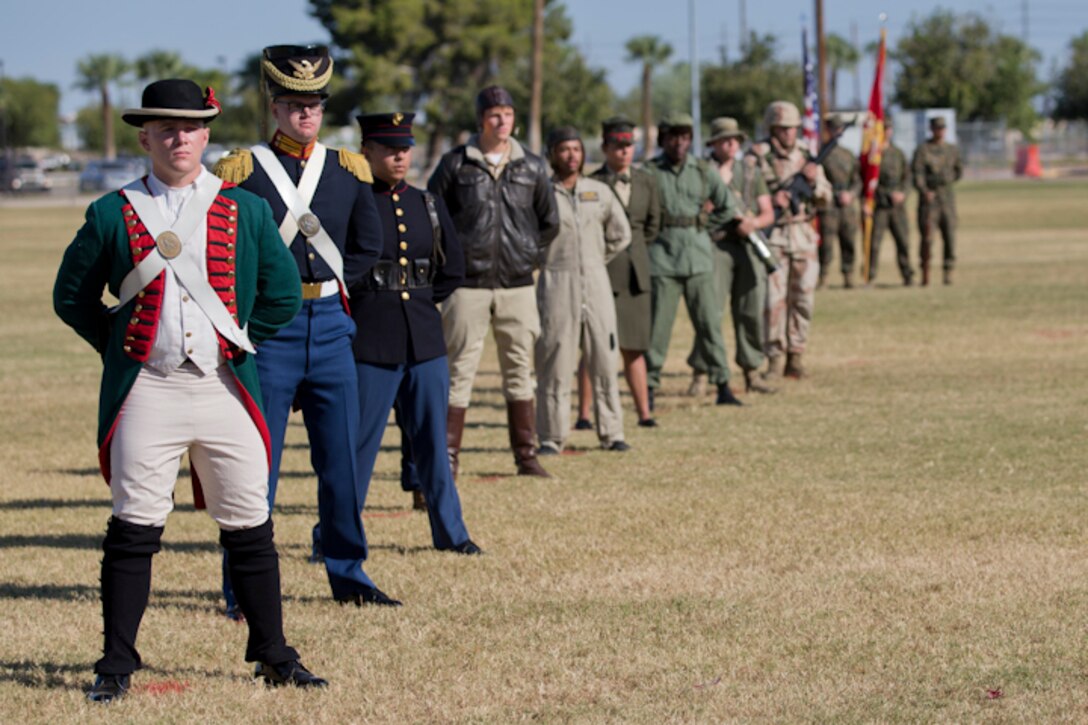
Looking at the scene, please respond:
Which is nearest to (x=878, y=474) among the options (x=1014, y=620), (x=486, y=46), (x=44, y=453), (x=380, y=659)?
(x=1014, y=620)

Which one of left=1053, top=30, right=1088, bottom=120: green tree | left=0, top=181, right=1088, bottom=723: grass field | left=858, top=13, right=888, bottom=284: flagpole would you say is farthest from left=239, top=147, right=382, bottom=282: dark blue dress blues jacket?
left=1053, top=30, right=1088, bottom=120: green tree

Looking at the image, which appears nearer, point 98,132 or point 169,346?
point 169,346

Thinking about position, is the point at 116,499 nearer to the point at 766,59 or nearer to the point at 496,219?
the point at 496,219

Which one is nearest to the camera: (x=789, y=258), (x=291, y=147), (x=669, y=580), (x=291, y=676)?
(x=291, y=676)

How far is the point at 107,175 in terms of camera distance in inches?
2975

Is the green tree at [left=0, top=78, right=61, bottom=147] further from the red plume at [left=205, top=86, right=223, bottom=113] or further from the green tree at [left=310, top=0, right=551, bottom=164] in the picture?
the red plume at [left=205, top=86, right=223, bottom=113]

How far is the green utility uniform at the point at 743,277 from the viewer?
14.2 m

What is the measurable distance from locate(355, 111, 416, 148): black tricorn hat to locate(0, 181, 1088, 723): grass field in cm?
193

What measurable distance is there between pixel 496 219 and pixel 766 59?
7281 cm

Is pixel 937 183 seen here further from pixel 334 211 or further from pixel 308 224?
pixel 308 224

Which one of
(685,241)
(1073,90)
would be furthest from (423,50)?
(685,241)

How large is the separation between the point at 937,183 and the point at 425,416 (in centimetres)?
1699

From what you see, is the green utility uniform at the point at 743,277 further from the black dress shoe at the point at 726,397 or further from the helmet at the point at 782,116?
the helmet at the point at 782,116

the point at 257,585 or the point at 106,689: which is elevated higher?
the point at 257,585
